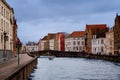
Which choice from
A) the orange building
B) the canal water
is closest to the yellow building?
the orange building

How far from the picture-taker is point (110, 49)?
440 ft

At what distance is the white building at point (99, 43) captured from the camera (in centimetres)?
15112

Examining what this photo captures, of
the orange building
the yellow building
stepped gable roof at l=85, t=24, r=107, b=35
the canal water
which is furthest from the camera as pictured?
the orange building

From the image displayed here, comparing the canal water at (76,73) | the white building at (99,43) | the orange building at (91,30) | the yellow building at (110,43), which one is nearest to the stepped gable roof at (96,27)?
→ the orange building at (91,30)

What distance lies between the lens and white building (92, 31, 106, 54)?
5950 inches

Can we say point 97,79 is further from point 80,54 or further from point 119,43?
point 80,54

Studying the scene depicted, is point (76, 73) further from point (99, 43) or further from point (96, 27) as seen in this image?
point (96, 27)

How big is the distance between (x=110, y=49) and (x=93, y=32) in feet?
102

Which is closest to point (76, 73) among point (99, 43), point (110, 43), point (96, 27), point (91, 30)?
point (110, 43)

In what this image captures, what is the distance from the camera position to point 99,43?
506 feet

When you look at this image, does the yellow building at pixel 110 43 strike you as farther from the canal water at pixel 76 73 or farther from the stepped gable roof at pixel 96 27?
the canal water at pixel 76 73

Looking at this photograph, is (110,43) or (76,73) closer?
(76,73)

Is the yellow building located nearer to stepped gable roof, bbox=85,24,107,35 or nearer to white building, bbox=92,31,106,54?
white building, bbox=92,31,106,54

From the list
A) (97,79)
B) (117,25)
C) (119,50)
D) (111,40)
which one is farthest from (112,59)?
(97,79)
